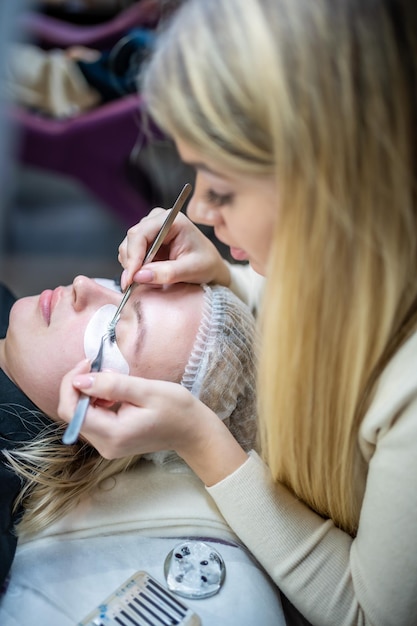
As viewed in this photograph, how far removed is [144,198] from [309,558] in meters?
1.62

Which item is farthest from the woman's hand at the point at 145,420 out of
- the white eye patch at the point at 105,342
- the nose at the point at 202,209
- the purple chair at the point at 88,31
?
the purple chair at the point at 88,31

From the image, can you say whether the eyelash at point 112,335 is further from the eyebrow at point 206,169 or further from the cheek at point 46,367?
the eyebrow at point 206,169

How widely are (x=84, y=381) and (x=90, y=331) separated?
0.25 m

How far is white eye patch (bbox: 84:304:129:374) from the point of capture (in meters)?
0.94

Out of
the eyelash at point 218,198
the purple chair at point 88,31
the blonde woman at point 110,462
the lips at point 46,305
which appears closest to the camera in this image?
the eyelash at point 218,198

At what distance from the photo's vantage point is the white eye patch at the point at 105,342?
94 cm

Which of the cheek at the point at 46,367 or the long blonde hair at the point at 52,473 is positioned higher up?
the cheek at the point at 46,367

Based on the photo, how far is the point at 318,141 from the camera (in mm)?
583

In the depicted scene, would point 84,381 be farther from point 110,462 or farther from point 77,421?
point 110,462

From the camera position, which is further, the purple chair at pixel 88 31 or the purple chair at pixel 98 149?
the purple chair at pixel 88 31

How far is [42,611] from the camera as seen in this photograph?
0.85 m

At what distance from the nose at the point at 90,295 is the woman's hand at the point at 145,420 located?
237 millimetres

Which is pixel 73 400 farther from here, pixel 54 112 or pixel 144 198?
pixel 54 112

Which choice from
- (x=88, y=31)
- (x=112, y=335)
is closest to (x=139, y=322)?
(x=112, y=335)
